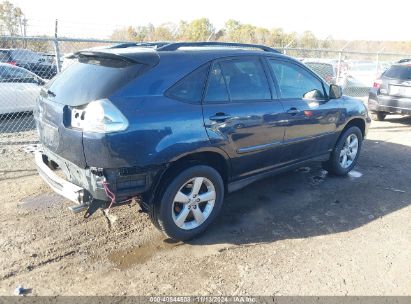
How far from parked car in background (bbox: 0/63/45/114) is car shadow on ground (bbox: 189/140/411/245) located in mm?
6288

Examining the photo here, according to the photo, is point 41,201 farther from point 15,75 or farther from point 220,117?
point 15,75

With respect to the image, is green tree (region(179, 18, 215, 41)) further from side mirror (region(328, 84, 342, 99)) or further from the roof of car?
the roof of car

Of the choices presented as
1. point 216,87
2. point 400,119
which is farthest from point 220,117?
point 400,119

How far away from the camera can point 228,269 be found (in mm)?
3180

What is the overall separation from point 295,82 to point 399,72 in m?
6.00

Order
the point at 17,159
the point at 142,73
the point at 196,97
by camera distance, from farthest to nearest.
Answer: the point at 17,159, the point at 196,97, the point at 142,73

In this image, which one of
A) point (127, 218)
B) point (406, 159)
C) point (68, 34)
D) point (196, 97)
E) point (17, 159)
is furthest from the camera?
point (68, 34)

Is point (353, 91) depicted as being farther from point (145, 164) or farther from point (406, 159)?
point (145, 164)

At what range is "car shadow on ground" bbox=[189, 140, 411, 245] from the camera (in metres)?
3.82

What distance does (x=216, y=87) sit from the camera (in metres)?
3.57

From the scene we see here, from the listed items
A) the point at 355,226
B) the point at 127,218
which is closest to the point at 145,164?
the point at 127,218

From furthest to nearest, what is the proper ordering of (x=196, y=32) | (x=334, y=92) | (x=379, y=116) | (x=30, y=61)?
(x=196, y=32), (x=30, y=61), (x=379, y=116), (x=334, y=92)

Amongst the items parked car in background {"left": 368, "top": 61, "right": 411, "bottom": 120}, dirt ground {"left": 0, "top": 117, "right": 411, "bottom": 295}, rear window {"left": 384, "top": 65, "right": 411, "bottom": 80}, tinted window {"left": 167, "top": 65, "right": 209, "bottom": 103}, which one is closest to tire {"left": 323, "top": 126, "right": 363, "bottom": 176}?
dirt ground {"left": 0, "top": 117, "right": 411, "bottom": 295}

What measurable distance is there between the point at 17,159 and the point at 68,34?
10.6ft
